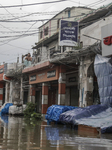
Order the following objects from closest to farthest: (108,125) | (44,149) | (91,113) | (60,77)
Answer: (44,149)
(108,125)
(91,113)
(60,77)

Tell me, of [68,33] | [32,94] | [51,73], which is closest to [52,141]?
[68,33]

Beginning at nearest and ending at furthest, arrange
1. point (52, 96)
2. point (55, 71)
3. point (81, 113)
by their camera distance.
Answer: point (81, 113) < point (55, 71) < point (52, 96)

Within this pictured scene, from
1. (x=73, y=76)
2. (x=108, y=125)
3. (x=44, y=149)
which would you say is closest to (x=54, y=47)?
(x=73, y=76)

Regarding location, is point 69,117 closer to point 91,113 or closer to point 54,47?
point 91,113

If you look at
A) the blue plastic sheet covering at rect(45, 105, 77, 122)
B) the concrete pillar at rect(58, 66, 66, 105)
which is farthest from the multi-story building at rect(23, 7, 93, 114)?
the blue plastic sheet covering at rect(45, 105, 77, 122)

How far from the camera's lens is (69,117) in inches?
563

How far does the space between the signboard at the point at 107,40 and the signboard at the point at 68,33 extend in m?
4.53

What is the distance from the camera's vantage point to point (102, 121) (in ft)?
41.2

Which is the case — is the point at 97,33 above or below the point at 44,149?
above

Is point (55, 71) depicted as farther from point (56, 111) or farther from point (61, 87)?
point (56, 111)

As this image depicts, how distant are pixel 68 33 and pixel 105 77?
6446 mm

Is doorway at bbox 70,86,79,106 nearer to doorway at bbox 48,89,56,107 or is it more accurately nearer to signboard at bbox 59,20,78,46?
doorway at bbox 48,89,56,107

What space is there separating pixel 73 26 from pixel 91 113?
29.5 feet

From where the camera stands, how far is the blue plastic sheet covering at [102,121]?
11852 mm
